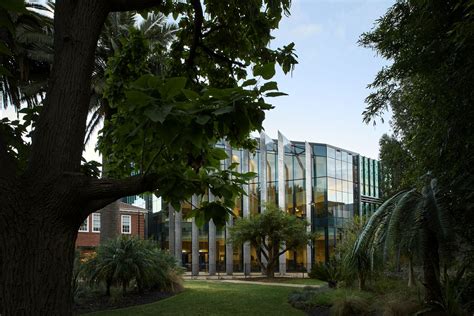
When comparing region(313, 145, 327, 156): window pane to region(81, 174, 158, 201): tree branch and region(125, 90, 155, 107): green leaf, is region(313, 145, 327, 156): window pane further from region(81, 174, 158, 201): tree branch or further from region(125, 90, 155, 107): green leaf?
region(125, 90, 155, 107): green leaf

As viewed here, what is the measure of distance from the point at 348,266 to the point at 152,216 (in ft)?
126

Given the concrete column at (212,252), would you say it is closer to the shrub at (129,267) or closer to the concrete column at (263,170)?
the concrete column at (263,170)

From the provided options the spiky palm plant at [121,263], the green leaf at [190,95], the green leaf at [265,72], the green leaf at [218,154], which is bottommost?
the spiky palm plant at [121,263]

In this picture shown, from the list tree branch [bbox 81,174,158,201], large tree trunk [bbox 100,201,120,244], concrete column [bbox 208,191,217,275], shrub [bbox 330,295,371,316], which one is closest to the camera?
tree branch [bbox 81,174,158,201]

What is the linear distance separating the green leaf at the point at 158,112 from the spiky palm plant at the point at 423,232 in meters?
8.73

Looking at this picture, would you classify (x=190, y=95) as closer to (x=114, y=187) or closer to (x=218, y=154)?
(x=114, y=187)

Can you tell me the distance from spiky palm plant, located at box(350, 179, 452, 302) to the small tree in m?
20.9

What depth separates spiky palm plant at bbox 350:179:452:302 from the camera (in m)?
9.73

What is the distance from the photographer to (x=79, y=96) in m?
2.31

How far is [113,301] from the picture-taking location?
15.1m

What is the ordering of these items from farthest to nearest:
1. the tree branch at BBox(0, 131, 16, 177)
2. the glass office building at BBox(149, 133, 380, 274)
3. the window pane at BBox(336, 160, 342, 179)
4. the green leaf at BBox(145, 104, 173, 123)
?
the window pane at BBox(336, 160, 342, 179)
the glass office building at BBox(149, 133, 380, 274)
the tree branch at BBox(0, 131, 16, 177)
the green leaf at BBox(145, 104, 173, 123)

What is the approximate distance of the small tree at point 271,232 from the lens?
31.7 metres

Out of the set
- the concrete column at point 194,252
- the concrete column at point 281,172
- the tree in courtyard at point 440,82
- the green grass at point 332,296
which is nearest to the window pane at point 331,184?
the concrete column at point 281,172

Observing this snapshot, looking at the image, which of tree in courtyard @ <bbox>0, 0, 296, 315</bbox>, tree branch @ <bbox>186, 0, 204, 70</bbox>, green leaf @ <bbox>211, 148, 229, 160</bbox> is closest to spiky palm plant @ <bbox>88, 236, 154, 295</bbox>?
tree branch @ <bbox>186, 0, 204, 70</bbox>
